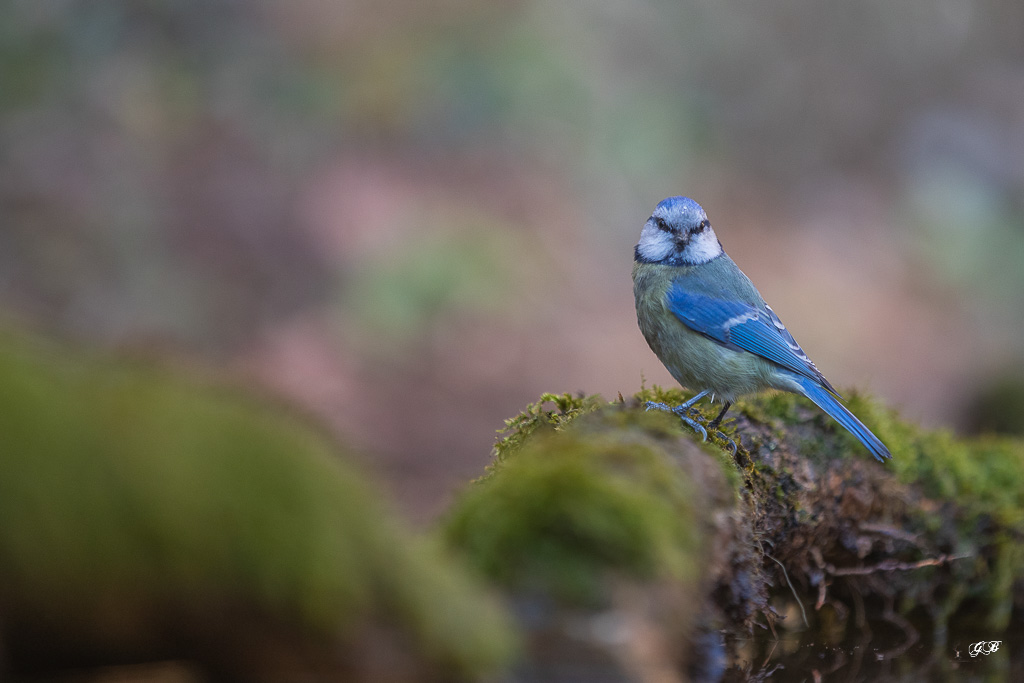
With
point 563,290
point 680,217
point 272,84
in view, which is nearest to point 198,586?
point 680,217

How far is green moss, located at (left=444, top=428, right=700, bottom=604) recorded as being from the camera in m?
1.74

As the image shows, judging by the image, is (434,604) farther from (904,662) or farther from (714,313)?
(714,313)

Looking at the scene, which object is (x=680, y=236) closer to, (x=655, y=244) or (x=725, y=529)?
(x=655, y=244)

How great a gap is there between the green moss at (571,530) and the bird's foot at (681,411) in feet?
3.15

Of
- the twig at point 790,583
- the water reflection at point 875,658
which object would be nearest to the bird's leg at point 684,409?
the twig at point 790,583

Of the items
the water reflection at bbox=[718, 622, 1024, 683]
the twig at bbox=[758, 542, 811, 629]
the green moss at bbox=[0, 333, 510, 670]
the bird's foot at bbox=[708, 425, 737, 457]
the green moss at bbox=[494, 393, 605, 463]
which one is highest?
the green moss at bbox=[494, 393, 605, 463]

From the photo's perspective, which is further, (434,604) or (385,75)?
(385,75)

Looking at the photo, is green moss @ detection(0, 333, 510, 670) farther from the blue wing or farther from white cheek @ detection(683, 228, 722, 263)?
white cheek @ detection(683, 228, 722, 263)

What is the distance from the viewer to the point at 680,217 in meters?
4.19

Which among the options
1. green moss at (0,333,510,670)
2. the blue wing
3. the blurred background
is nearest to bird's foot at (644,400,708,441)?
the blue wing

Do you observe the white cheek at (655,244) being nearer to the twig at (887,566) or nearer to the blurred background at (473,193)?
the twig at (887,566)

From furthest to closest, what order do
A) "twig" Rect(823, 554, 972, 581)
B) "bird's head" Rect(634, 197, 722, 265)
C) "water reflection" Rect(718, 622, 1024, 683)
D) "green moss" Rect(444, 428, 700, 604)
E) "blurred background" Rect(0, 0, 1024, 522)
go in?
"blurred background" Rect(0, 0, 1024, 522) → "bird's head" Rect(634, 197, 722, 265) → "twig" Rect(823, 554, 972, 581) → "water reflection" Rect(718, 622, 1024, 683) → "green moss" Rect(444, 428, 700, 604)

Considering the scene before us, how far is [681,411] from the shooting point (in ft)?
10.6

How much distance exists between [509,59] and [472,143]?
97 centimetres
